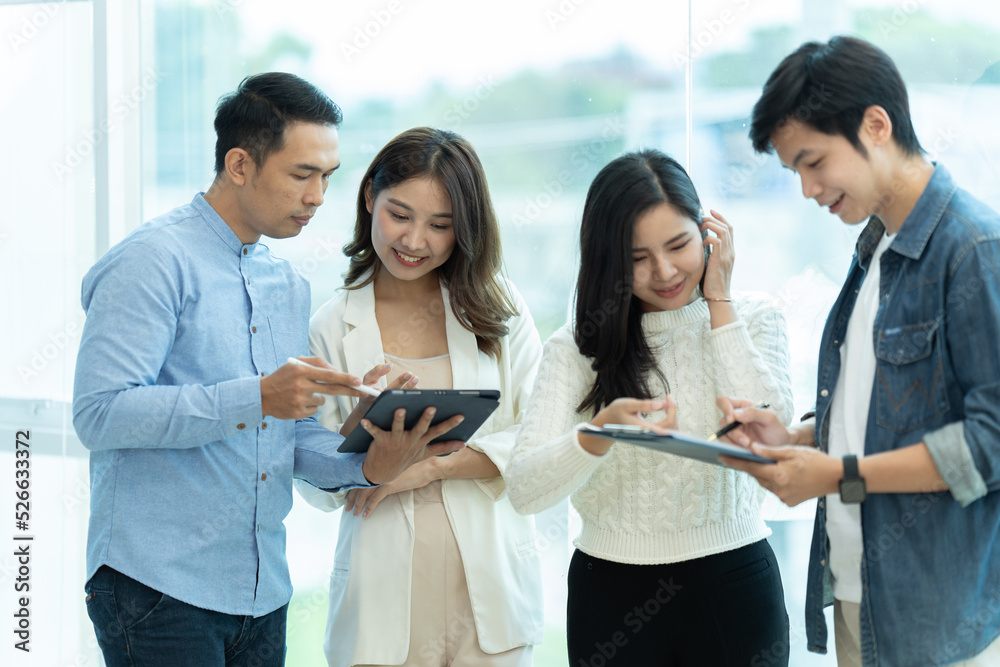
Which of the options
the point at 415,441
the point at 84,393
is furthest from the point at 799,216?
the point at 84,393

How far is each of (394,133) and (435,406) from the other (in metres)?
1.31

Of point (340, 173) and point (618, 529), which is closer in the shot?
point (618, 529)

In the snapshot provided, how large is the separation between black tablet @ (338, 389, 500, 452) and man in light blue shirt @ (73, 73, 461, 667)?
0.03m

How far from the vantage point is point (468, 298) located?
2.11 meters

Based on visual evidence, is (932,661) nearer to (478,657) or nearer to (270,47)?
(478,657)

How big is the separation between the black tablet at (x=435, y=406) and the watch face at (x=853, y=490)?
2.02ft

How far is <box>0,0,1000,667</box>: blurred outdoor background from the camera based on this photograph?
2367 millimetres

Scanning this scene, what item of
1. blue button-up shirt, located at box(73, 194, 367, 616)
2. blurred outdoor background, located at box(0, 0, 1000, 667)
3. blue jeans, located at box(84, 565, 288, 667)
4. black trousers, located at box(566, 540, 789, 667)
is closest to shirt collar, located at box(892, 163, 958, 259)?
black trousers, located at box(566, 540, 789, 667)

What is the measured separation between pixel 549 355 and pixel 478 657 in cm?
74

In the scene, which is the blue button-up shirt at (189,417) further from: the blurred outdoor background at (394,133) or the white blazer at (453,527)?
the blurred outdoor background at (394,133)

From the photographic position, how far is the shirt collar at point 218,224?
1794mm

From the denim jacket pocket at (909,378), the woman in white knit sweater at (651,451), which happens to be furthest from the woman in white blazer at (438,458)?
the denim jacket pocket at (909,378)

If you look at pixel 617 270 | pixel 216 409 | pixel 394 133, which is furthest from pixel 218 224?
pixel 394 133

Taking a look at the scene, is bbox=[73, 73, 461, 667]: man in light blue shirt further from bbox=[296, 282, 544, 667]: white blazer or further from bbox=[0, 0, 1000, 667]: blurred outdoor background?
bbox=[0, 0, 1000, 667]: blurred outdoor background
